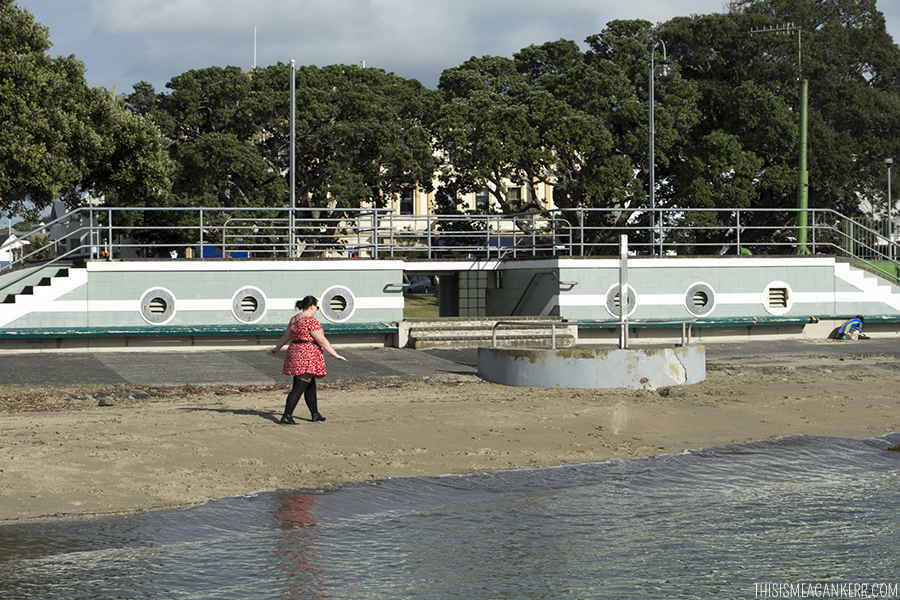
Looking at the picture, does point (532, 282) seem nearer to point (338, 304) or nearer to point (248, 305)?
point (338, 304)

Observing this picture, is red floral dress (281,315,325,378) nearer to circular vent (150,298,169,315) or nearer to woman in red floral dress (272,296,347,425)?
woman in red floral dress (272,296,347,425)

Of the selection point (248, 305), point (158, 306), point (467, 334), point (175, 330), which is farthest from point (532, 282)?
point (158, 306)

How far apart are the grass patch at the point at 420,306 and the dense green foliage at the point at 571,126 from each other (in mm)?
5063

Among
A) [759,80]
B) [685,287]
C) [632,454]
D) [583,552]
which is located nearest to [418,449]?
[632,454]

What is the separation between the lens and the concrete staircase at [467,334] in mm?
20344

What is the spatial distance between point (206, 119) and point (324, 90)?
5.91 m

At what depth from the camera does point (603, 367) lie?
14242mm

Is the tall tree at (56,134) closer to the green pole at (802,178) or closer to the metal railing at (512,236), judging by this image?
the metal railing at (512,236)

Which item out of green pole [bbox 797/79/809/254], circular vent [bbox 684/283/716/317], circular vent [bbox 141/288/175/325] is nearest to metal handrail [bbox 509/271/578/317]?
circular vent [bbox 684/283/716/317]

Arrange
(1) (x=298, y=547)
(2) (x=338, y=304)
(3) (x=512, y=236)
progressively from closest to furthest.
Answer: (1) (x=298, y=547) → (2) (x=338, y=304) → (3) (x=512, y=236)

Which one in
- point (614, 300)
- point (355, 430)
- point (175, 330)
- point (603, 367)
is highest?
point (614, 300)

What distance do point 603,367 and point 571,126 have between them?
27.9 metres

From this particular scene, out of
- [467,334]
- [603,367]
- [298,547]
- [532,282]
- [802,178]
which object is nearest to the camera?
[298,547]

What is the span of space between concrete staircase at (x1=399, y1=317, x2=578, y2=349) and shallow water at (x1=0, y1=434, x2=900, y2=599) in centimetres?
1018
